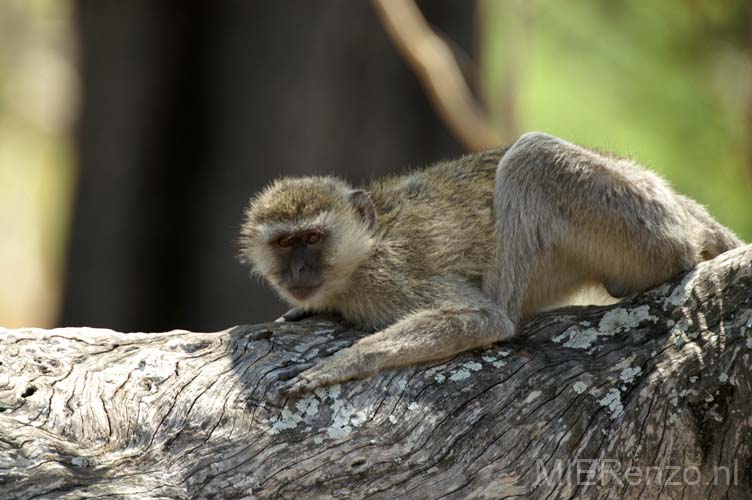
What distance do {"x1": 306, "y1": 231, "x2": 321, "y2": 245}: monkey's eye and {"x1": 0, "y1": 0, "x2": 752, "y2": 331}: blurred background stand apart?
420 cm

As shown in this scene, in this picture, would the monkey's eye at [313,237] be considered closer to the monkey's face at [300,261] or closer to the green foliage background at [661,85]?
the monkey's face at [300,261]

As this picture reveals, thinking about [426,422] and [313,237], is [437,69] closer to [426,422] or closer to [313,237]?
[313,237]

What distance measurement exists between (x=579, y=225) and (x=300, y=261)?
1534mm

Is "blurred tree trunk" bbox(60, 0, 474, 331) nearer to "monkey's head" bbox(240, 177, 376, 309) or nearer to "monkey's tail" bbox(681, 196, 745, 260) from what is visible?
"monkey's head" bbox(240, 177, 376, 309)

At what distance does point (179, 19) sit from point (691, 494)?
825 cm

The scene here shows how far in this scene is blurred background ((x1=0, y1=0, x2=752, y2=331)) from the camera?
10016 mm

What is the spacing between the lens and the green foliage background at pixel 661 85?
10653 millimetres

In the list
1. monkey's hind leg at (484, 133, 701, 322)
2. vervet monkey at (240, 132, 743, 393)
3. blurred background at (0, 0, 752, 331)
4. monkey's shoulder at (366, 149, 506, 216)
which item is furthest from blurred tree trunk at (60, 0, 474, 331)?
monkey's hind leg at (484, 133, 701, 322)

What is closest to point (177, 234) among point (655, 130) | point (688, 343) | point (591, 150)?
point (655, 130)

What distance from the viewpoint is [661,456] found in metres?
4.41

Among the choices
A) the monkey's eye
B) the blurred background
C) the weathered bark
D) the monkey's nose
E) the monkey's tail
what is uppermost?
the blurred background

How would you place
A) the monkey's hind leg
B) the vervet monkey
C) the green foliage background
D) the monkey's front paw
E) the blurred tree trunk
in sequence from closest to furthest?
the monkey's front paw < the vervet monkey < the monkey's hind leg < the blurred tree trunk < the green foliage background

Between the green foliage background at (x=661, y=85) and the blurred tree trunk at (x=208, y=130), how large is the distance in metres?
1.47

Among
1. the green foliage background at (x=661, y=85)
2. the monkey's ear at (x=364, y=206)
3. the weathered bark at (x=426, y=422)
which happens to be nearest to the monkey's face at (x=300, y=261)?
the monkey's ear at (x=364, y=206)
